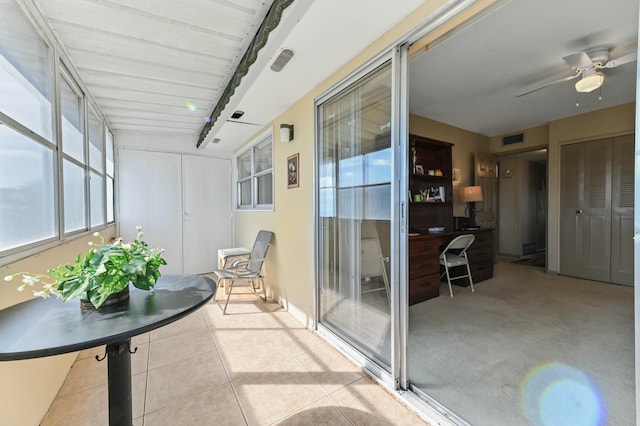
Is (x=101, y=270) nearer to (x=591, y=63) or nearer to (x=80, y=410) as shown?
(x=80, y=410)

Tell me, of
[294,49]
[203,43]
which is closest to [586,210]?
[294,49]

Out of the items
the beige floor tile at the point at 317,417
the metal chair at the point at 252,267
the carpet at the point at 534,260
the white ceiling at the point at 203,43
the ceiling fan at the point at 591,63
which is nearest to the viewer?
the beige floor tile at the point at 317,417

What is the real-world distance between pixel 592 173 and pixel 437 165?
2.43 m

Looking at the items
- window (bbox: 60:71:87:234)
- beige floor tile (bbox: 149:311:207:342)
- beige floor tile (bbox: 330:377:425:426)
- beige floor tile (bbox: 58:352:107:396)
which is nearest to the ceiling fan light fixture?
beige floor tile (bbox: 330:377:425:426)

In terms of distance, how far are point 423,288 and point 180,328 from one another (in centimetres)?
282

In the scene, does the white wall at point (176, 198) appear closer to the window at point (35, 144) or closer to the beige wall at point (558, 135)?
the window at point (35, 144)

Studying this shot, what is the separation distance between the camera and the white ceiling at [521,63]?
2.02 m

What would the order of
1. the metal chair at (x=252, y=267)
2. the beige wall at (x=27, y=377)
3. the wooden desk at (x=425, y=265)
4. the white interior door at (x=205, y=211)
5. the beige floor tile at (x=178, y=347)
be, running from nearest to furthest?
the beige wall at (x=27, y=377) → the beige floor tile at (x=178, y=347) → the wooden desk at (x=425, y=265) → the metal chair at (x=252, y=267) → the white interior door at (x=205, y=211)

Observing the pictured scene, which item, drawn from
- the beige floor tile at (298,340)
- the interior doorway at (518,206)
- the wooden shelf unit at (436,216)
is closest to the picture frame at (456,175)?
the wooden shelf unit at (436,216)

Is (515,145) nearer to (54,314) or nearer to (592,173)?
(592,173)

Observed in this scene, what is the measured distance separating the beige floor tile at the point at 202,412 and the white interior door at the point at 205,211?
3.46 m

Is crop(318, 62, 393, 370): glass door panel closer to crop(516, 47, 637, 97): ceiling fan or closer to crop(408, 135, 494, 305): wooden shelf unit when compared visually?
crop(408, 135, 494, 305): wooden shelf unit

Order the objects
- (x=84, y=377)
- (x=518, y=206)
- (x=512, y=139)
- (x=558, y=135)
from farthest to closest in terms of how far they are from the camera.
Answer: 1. (x=518, y=206)
2. (x=512, y=139)
3. (x=558, y=135)
4. (x=84, y=377)

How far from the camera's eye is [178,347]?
2.36 meters
